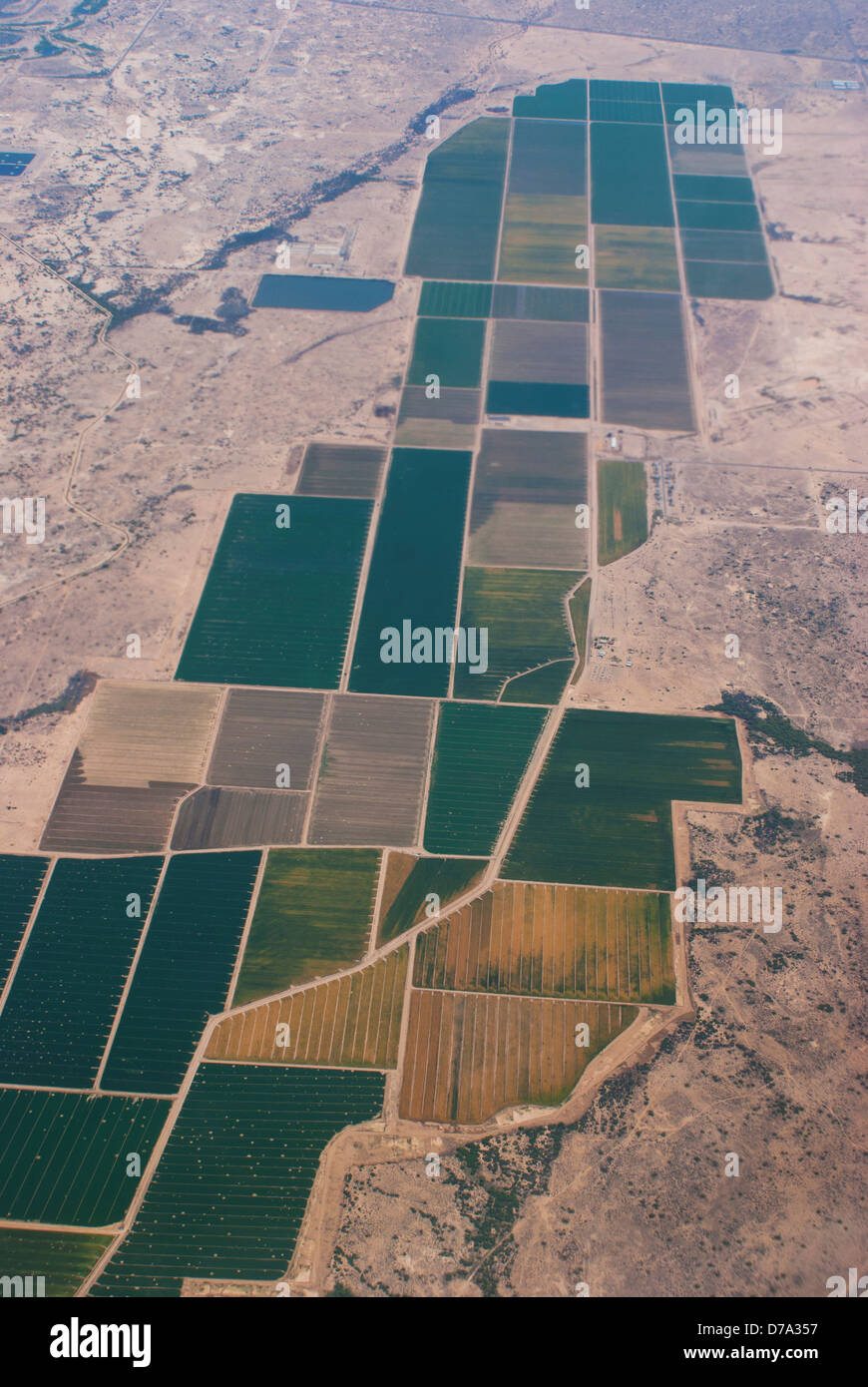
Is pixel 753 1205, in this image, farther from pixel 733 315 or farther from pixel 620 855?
pixel 733 315

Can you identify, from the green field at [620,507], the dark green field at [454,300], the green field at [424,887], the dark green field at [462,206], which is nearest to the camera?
the green field at [424,887]

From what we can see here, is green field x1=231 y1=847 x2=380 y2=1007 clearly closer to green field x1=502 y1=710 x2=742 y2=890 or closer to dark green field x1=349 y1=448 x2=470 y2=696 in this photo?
green field x1=502 y1=710 x2=742 y2=890

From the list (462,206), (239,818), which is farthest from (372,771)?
(462,206)

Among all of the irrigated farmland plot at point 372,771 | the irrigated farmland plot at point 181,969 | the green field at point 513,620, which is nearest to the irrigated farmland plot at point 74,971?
the irrigated farmland plot at point 181,969

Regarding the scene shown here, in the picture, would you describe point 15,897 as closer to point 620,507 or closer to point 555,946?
point 555,946

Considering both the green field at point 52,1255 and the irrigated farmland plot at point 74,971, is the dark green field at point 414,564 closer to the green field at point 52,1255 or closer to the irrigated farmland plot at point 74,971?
the irrigated farmland plot at point 74,971
